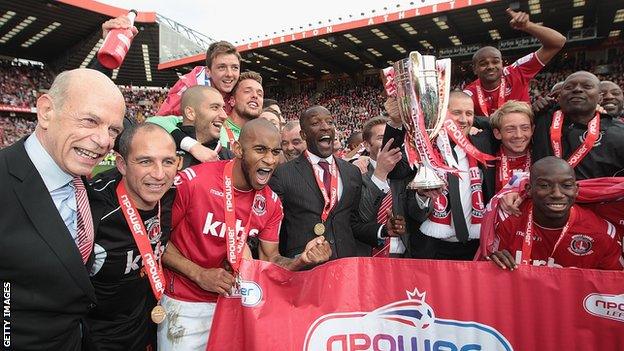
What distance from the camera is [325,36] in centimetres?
2527

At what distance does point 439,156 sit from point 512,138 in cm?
69

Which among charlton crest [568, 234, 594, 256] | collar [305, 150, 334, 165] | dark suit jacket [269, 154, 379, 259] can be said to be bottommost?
charlton crest [568, 234, 594, 256]

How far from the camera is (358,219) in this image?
349 centimetres

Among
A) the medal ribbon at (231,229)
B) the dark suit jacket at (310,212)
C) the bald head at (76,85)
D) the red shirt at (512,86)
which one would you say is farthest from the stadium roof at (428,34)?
the bald head at (76,85)

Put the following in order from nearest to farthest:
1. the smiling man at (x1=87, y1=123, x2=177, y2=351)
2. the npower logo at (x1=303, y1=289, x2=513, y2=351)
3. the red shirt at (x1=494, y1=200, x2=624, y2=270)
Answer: the smiling man at (x1=87, y1=123, x2=177, y2=351) → the npower logo at (x1=303, y1=289, x2=513, y2=351) → the red shirt at (x1=494, y1=200, x2=624, y2=270)

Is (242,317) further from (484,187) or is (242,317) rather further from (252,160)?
(484,187)

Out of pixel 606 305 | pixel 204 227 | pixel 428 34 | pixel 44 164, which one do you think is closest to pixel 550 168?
pixel 606 305

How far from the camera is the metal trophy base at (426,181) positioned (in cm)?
248

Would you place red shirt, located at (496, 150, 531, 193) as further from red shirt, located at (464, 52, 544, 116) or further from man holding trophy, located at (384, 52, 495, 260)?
red shirt, located at (464, 52, 544, 116)

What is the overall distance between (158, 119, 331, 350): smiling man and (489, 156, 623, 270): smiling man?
1238 millimetres

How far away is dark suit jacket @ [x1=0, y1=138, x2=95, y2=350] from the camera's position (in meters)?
1.68

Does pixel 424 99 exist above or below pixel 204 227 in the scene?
above
